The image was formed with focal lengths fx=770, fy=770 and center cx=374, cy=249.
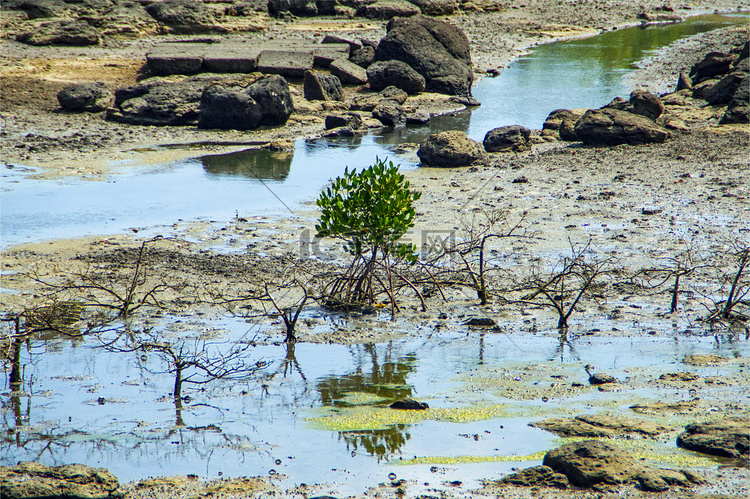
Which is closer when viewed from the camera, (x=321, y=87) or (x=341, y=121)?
(x=341, y=121)

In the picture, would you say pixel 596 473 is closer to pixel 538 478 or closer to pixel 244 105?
pixel 538 478

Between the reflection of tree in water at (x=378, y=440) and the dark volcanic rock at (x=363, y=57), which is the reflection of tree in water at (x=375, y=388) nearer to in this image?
the reflection of tree in water at (x=378, y=440)

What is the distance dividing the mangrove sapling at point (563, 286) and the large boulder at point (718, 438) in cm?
227

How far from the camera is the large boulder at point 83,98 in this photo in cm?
1606

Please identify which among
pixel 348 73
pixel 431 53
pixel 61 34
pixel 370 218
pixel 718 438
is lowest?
pixel 718 438

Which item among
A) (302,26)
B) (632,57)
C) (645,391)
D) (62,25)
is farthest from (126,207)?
(632,57)

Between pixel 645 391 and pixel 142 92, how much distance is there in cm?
1345

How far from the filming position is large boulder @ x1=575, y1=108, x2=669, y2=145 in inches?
550

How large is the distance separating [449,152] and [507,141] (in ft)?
5.48

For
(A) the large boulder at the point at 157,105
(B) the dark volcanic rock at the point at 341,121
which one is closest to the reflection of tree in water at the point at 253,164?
(B) the dark volcanic rock at the point at 341,121

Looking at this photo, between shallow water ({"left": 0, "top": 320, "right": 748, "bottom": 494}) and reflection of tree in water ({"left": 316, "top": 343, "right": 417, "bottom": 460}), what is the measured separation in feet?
0.04

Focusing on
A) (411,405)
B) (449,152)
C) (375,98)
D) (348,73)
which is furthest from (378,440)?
(348,73)

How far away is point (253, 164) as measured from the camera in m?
13.7

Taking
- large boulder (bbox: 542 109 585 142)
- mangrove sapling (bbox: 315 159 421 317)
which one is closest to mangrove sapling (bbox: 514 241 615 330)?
mangrove sapling (bbox: 315 159 421 317)
